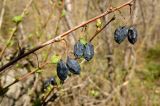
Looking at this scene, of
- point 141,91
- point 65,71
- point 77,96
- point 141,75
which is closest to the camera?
point 65,71

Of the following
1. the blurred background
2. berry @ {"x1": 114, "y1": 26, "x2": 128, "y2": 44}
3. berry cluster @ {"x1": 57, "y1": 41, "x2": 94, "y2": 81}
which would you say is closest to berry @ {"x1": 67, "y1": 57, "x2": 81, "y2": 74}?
berry cluster @ {"x1": 57, "y1": 41, "x2": 94, "y2": 81}

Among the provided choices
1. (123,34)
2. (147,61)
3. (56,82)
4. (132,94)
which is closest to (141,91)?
(132,94)

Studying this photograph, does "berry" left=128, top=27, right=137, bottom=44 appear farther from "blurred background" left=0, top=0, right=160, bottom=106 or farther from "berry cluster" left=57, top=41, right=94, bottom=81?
"blurred background" left=0, top=0, right=160, bottom=106

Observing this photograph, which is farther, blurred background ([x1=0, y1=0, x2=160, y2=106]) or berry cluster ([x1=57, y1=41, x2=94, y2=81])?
blurred background ([x1=0, y1=0, x2=160, y2=106])

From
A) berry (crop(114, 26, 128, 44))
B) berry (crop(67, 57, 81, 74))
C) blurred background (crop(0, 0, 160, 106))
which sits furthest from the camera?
blurred background (crop(0, 0, 160, 106))

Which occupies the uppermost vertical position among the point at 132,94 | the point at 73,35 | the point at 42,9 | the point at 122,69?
the point at 42,9

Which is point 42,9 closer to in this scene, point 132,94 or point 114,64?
point 114,64

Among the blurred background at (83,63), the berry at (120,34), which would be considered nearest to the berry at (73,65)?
the berry at (120,34)

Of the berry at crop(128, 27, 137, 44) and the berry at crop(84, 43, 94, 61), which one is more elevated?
the berry at crop(128, 27, 137, 44)

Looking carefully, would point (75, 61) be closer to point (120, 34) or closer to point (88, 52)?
point (88, 52)

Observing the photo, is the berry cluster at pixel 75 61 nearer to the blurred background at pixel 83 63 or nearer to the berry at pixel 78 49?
the berry at pixel 78 49

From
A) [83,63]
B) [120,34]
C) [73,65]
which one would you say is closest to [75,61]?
[73,65]
